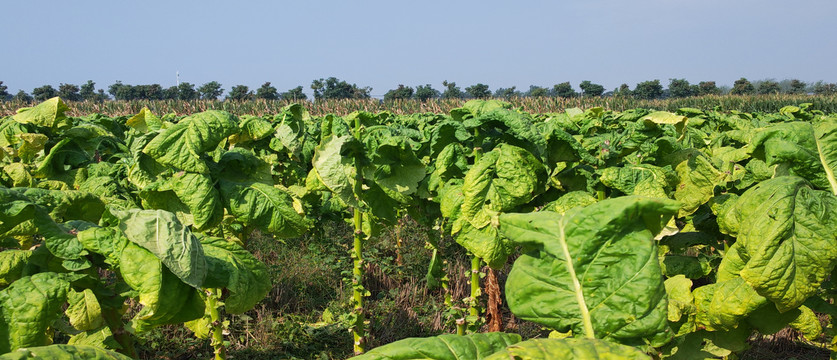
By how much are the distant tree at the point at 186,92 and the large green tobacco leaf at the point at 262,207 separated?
3562 cm

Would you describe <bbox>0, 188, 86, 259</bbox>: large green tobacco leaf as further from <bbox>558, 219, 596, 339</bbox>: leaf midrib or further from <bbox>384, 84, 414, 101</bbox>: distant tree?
<bbox>384, 84, 414, 101</bbox>: distant tree

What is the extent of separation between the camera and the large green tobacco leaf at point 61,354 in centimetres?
100

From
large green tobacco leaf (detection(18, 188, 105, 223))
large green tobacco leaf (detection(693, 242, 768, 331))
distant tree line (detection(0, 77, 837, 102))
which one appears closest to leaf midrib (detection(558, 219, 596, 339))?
large green tobacco leaf (detection(693, 242, 768, 331))

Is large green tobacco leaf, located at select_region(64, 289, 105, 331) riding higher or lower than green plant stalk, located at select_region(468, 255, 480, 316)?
higher

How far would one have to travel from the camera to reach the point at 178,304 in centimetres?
172

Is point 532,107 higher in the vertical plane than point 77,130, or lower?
higher

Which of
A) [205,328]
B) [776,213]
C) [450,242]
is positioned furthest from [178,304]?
[450,242]

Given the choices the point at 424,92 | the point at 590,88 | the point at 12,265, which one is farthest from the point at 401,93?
the point at 12,265

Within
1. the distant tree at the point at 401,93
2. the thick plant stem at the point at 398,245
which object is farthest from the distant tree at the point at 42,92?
the thick plant stem at the point at 398,245

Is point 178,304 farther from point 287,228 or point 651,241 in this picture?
point 651,241

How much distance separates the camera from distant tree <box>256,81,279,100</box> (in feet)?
111

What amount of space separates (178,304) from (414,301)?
3340 mm

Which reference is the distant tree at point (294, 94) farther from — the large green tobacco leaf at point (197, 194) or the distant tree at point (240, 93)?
the large green tobacco leaf at point (197, 194)

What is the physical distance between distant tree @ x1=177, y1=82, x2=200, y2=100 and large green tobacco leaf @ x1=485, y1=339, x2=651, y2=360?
37503mm
